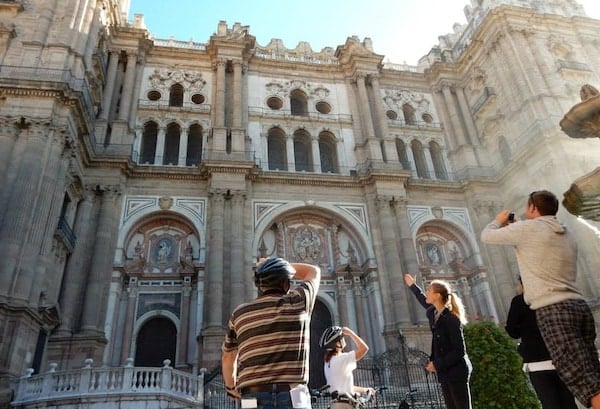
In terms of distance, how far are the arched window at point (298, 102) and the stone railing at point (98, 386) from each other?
53.2ft

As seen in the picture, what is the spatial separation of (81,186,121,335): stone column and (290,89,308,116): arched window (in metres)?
10.6

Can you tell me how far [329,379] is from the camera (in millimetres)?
5211

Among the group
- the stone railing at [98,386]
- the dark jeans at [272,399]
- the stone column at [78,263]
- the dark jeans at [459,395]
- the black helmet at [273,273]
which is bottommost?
the dark jeans at [272,399]

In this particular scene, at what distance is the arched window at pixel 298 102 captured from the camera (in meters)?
24.3

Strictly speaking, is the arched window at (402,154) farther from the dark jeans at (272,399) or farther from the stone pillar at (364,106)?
the dark jeans at (272,399)

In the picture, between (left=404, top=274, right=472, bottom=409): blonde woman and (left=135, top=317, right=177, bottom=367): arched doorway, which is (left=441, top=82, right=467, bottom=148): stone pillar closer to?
(left=135, top=317, right=177, bottom=367): arched doorway

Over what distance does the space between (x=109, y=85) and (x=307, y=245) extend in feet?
40.1

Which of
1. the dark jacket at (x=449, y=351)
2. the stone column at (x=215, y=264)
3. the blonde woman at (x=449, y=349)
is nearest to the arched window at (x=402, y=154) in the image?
the stone column at (x=215, y=264)

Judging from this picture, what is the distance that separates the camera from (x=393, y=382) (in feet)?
48.3

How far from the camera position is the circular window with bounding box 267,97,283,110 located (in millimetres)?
23703

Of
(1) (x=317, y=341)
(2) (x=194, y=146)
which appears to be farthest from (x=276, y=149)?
(1) (x=317, y=341)

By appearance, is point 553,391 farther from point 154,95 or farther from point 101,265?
point 154,95

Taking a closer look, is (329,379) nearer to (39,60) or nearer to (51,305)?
(51,305)

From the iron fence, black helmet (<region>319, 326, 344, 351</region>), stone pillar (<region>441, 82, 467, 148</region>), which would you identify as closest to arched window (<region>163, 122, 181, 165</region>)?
the iron fence
